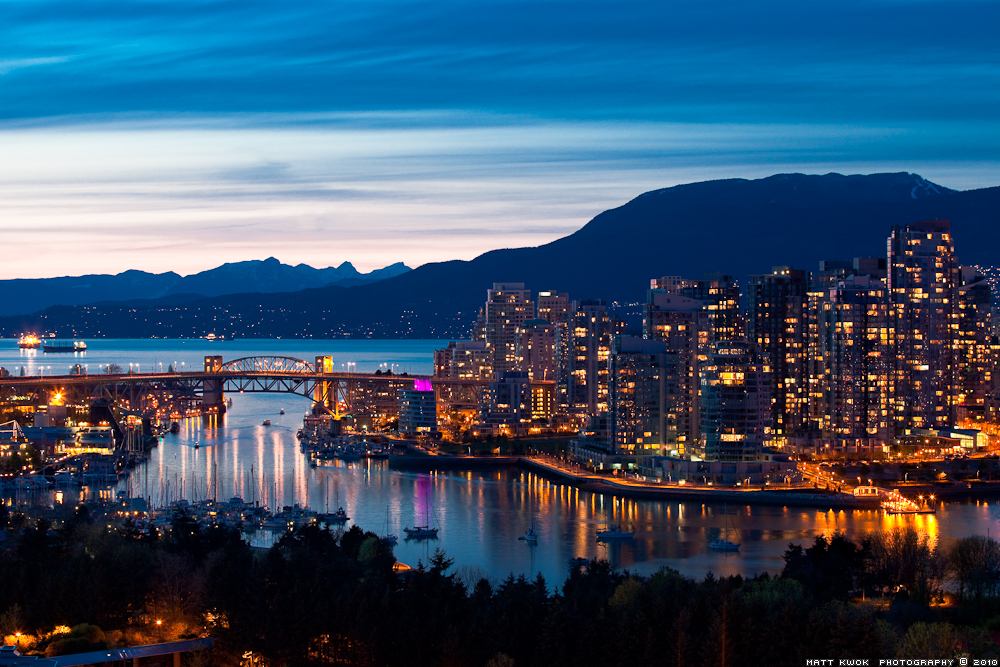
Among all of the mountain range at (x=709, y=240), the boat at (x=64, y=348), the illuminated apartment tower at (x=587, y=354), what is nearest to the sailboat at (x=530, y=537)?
the illuminated apartment tower at (x=587, y=354)

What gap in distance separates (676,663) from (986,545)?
381 inches

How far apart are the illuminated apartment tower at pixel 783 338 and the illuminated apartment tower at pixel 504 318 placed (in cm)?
1803

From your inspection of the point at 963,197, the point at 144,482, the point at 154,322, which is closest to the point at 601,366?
the point at 144,482

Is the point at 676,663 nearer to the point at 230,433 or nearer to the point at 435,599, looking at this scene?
the point at 435,599

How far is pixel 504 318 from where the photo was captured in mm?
64188

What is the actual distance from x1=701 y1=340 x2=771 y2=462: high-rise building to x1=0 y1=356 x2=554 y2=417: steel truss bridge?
49.8 feet

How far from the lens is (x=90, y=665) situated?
14.8 m

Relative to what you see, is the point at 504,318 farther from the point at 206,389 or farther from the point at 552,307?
the point at 206,389

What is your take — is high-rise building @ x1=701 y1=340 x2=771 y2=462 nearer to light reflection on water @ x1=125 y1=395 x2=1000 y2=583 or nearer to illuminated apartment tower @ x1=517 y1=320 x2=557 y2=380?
light reflection on water @ x1=125 y1=395 x2=1000 y2=583

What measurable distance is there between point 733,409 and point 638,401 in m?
3.92

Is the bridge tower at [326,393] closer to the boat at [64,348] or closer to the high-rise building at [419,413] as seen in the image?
the high-rise building at [419,413]

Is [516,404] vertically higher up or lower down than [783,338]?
lower down

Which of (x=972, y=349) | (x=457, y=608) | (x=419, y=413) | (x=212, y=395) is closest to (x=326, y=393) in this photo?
(x=212, y=395)

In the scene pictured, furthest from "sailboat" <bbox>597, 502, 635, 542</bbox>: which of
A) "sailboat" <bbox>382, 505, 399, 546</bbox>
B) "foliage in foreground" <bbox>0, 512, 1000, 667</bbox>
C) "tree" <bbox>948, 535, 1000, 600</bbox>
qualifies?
"tree" <bbox>948, 535, 1000, 600</bbox>
